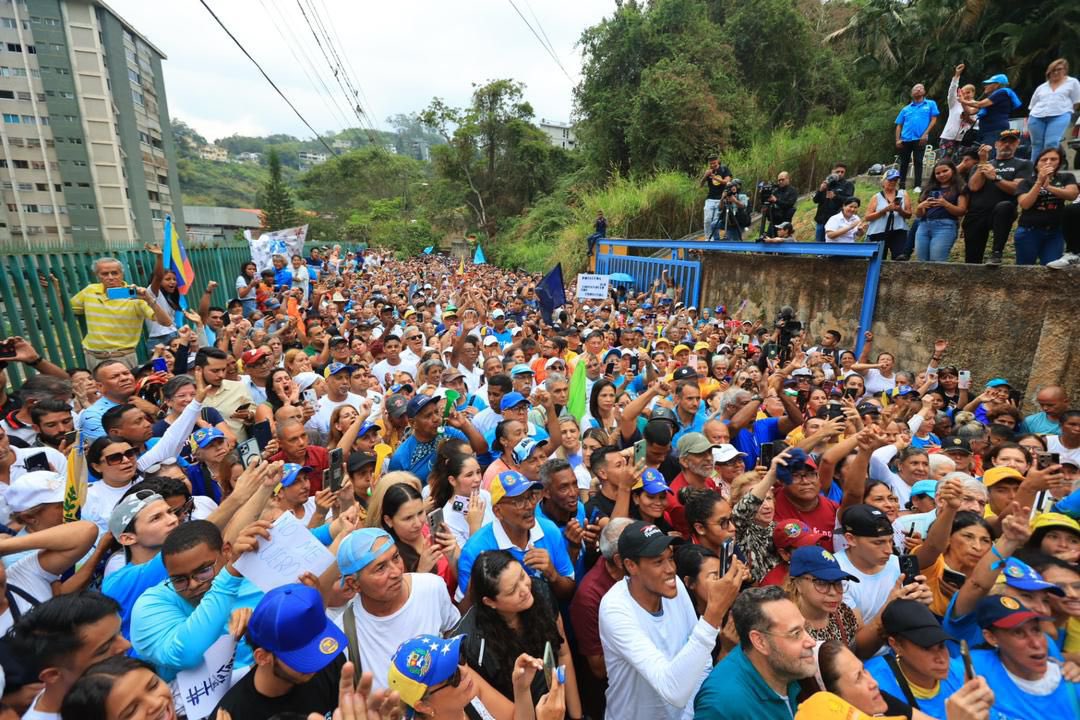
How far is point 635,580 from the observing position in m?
2.42

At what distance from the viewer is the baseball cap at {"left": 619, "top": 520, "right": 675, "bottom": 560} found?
229 centimetres

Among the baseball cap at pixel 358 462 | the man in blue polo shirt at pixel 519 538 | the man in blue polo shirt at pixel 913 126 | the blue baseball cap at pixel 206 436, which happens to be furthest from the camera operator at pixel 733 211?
the blue baseball cap at pixel 206 436

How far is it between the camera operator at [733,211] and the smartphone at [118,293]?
36.5ft

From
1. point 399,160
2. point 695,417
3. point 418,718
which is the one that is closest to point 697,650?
point 418,718

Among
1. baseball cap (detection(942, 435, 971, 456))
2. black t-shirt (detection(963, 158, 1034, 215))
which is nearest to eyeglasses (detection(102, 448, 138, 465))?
baseball cap (detection(942, 435, 971, 456))

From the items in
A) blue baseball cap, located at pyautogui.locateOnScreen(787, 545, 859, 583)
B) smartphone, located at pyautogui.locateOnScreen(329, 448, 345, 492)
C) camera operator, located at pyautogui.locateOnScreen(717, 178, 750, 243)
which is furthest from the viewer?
camera operator, located at pyautogui.locateOnScreen(717, 178, 750, 243)

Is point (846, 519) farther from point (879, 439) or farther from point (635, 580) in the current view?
point (635, 580)

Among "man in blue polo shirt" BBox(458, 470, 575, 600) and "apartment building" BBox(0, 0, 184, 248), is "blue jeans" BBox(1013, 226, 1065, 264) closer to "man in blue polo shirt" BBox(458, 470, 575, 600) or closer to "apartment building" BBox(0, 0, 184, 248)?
"man in blue polo shirt" BBox(458, 470, 575, 600)

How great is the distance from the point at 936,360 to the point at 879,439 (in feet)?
15.1

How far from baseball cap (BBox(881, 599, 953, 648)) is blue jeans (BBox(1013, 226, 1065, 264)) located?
659 cm

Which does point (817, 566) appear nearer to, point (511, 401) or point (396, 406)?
point (511, 401)

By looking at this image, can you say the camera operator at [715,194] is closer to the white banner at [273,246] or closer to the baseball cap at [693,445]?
the white banner at [273,246]

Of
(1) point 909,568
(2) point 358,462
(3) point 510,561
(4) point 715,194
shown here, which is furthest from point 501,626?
(4) point 715,194

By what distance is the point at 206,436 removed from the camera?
3350mm
